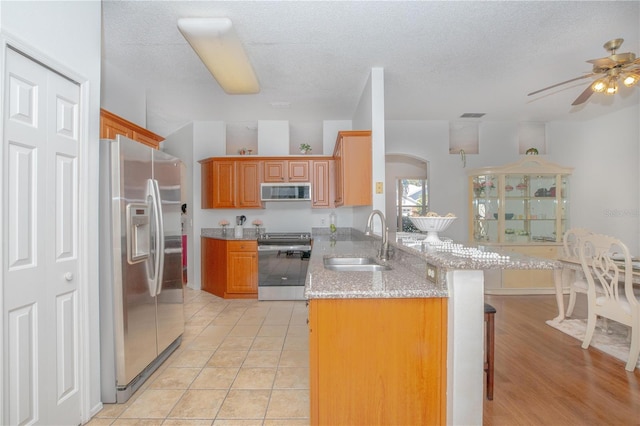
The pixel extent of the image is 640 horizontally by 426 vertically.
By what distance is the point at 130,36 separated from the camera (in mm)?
2709

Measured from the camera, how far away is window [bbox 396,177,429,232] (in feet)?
25.5

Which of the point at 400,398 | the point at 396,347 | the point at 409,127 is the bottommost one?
the point at 400,398

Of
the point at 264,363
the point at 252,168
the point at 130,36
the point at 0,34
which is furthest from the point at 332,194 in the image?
the point at 0,34

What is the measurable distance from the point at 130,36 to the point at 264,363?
2.96 m

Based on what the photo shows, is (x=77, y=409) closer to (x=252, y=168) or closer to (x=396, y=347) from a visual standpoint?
(x=396, y=347)

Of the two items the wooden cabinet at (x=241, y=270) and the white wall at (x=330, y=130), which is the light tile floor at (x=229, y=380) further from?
the white wall at (x=330, y=130)

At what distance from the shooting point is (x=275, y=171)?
5.04m

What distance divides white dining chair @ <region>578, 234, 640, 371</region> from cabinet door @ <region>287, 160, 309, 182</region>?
3442 mm

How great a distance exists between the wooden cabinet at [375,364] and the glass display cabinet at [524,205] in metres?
3.94

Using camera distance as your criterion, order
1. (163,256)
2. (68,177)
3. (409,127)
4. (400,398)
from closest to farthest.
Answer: (400,398), (68,177), (163,256), (409,127)

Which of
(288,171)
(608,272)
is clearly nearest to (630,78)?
(608,272)

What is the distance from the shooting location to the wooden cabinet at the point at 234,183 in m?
5.03

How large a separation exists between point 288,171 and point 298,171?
15cm

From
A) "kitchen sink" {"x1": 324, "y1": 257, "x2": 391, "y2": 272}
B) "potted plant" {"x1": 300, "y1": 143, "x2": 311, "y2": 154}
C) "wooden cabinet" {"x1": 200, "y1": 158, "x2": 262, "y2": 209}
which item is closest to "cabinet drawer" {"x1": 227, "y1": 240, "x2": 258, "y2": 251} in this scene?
"wooden cabinet" {"x1": 200, "y1": 158, "x2": 262, "y2": 209}
